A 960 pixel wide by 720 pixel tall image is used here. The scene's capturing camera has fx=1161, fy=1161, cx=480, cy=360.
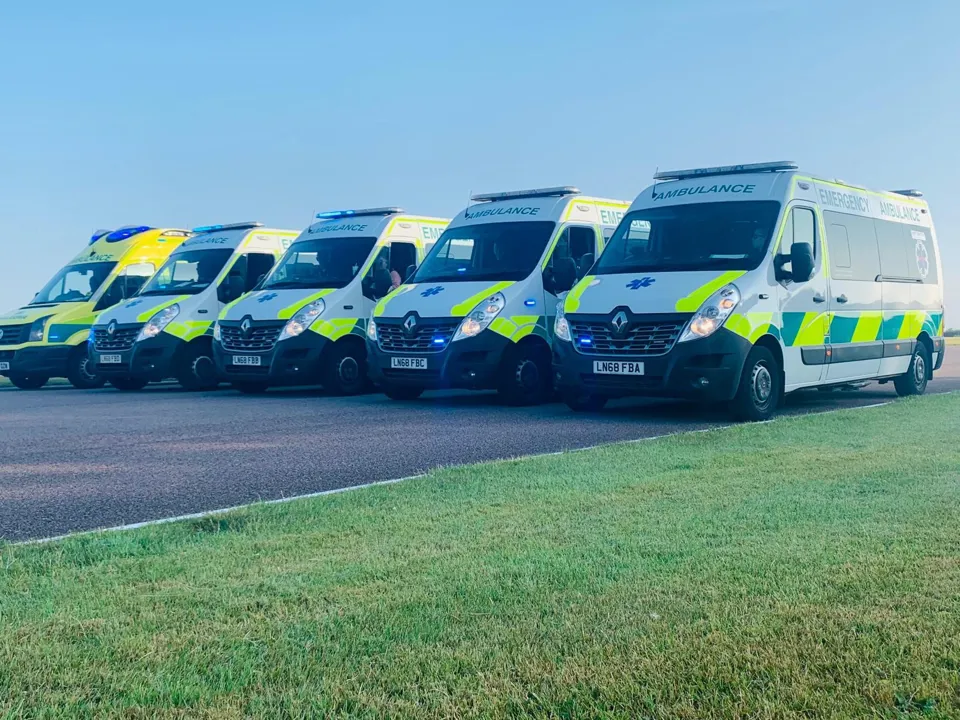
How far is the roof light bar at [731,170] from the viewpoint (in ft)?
40.3

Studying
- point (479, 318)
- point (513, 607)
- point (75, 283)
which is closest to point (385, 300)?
point (479, 318)

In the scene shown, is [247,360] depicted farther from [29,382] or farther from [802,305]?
[802,305]

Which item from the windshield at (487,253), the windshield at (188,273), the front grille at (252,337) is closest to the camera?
the windshield at (487,253)

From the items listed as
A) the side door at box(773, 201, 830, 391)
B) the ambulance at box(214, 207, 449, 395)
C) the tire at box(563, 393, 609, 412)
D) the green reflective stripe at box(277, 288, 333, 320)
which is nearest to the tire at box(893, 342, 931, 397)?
the side door at box(773, 201, 830, 391)

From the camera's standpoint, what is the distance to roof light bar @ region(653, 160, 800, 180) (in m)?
12.3

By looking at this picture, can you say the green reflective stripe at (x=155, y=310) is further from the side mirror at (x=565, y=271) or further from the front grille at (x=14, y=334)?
the side mirror at (x=565, y=271)

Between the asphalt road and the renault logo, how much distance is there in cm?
93

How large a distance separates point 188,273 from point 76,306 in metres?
2.69

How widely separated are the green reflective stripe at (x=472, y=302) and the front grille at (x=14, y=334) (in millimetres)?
9899

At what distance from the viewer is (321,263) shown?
1647cm

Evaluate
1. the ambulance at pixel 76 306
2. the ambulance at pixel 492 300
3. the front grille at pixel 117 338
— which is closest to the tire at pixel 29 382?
the ambulance at pixel 76 306

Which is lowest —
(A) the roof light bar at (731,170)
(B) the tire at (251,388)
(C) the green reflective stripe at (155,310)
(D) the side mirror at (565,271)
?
(B) the tire at (251,388)

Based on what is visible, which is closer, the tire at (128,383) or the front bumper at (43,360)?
the tire at (128,383)

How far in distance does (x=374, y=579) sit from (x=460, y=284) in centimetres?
942
